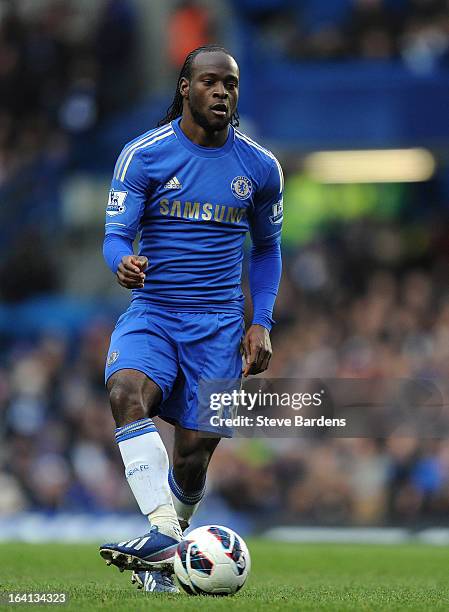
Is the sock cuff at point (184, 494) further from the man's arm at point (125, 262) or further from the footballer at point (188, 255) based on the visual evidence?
the man's arm at point (125, 262)

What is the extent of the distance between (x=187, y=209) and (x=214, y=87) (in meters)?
0.56

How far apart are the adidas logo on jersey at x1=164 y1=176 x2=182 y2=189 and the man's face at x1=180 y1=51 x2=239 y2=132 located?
0.96 ft

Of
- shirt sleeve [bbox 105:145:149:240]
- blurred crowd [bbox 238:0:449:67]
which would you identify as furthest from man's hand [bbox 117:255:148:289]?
blurred crowd [bbox 238:0:449:67]

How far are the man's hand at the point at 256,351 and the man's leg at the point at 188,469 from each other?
0.37 m

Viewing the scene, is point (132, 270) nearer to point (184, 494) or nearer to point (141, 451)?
point (141, 451)

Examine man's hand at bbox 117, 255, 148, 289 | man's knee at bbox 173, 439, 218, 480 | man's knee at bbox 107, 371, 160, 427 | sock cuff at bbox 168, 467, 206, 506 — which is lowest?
sock cuff at bbox 168, 467, 206, 506

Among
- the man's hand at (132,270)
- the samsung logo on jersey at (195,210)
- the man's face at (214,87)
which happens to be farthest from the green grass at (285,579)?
the man's face at (214,87)

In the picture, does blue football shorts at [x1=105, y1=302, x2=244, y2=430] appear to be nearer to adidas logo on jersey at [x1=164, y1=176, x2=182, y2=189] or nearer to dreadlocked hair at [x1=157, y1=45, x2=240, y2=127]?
adidas logo on jersey at [x1=164, y1=176, x2=182, y2=189]

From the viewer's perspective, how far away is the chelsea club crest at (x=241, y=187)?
21.5 ft

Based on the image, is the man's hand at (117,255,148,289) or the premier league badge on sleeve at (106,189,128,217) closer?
the man's hand at (117,255,148,289)

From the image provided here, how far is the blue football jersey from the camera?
640 cm

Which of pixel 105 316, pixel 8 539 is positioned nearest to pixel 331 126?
pixel 105 316

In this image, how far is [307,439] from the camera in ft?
46.7

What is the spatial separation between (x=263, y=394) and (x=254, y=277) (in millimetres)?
575
